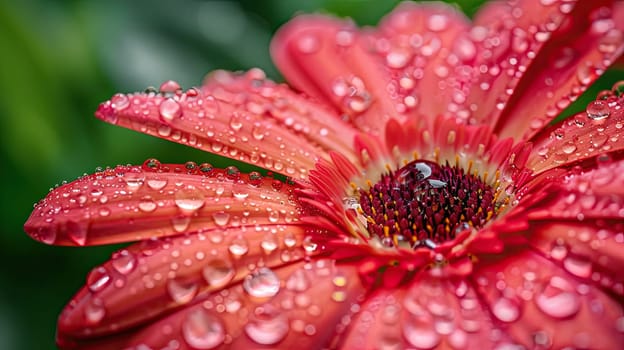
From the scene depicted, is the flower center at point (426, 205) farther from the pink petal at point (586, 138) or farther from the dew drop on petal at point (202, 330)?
the dew drop on petal at point (202, 330)

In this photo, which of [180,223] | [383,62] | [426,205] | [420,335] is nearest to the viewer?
[420,335]

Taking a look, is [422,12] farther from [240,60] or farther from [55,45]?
[55,45]

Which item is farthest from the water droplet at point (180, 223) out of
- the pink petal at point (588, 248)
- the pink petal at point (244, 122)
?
the pink petal at point (588, 248)

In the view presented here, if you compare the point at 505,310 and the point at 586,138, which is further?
the point at 586,138

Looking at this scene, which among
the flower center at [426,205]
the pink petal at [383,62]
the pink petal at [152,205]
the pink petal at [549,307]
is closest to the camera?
the pink petal at [549,307]

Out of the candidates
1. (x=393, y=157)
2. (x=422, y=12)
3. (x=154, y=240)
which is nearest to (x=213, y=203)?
(x=154, y=240)

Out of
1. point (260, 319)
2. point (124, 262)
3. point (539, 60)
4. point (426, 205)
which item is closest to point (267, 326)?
point (260, 319)

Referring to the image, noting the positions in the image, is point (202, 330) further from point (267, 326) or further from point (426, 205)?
point (426, 205)
